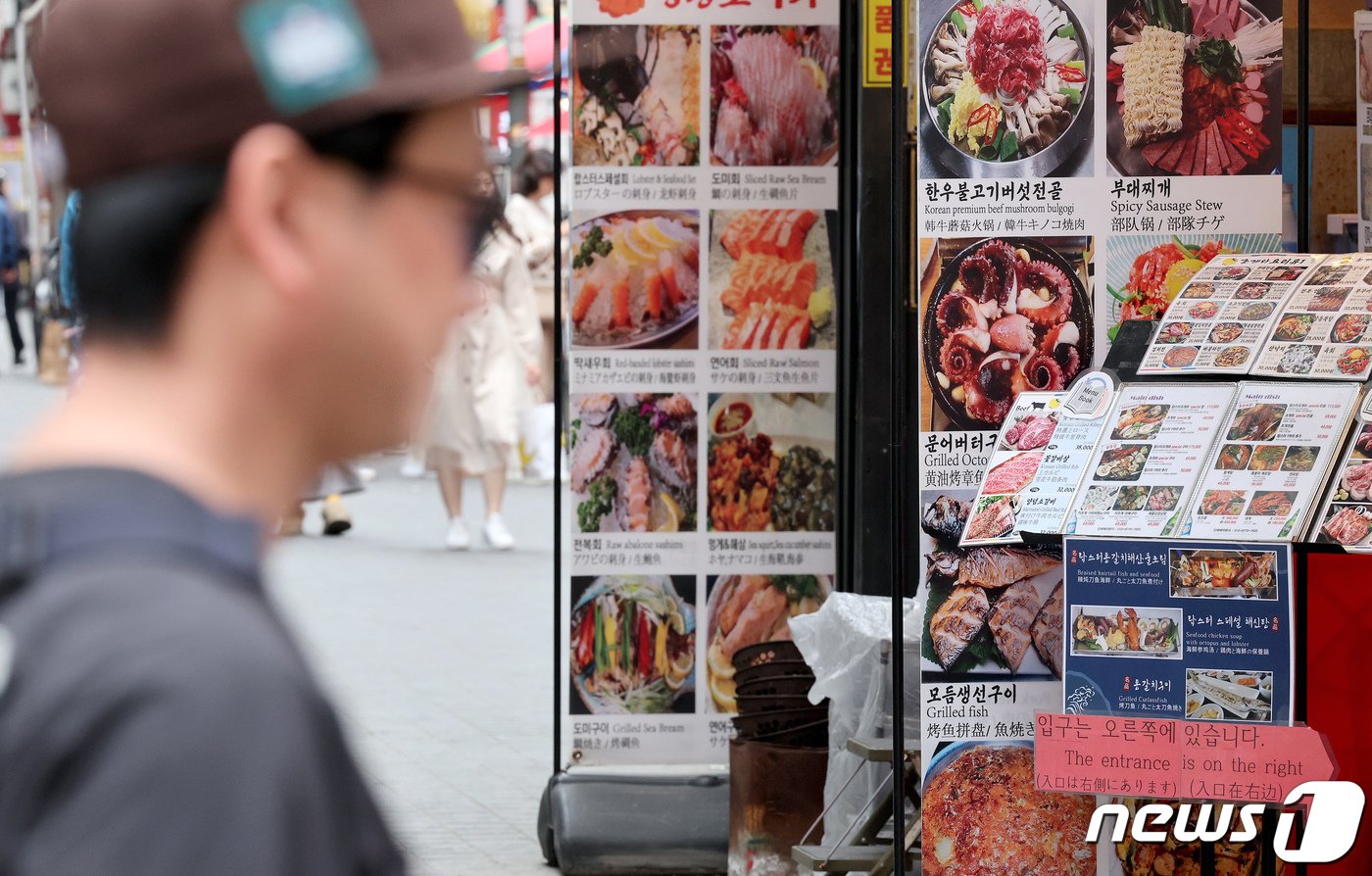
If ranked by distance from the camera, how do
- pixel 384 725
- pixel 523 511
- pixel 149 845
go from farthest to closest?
pixel 523 511 → pixel 384 725 → pixel 149 845

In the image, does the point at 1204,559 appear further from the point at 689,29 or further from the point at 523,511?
the point at 523,511

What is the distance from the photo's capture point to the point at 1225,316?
3.74 metres

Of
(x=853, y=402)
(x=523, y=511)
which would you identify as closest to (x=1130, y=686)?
(x=853, y=402)

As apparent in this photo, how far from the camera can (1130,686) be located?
11.7 feet

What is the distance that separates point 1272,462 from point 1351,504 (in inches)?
6.9

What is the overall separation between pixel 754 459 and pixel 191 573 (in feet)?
15.1

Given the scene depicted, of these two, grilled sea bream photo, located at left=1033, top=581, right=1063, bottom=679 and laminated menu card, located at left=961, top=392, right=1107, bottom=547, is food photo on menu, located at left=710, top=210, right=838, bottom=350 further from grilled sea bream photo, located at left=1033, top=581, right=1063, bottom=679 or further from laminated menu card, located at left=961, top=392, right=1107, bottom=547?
grilled sea bream photo, located at left=1033, top=581, right=1063, bottom=679

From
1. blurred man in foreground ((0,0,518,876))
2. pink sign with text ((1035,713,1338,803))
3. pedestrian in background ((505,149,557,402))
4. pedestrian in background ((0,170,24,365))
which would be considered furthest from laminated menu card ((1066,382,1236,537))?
pedestrian in background ((0,170,24,365))

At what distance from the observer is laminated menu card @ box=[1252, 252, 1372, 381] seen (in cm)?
358

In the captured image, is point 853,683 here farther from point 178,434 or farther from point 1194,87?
point 178,434

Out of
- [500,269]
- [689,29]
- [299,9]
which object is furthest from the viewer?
[500,269]

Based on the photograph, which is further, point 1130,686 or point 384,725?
point 384,725

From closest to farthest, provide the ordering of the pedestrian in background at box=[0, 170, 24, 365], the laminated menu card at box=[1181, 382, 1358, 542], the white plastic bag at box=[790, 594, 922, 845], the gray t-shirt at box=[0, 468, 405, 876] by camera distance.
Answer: the gray t-shirt at box=[0, 468, 405, 876]
the laminated menu card at box=[1181, 382, 1358, 542]
the white plastic bag at box=[790, 594, 922, 845]
the pedestrian in background at box=[0, 170, 24, 365]

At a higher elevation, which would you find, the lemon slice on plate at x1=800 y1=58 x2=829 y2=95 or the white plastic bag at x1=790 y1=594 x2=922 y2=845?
the lemon slice on plate at x1=800 y1=58 x2=829 y2=95
